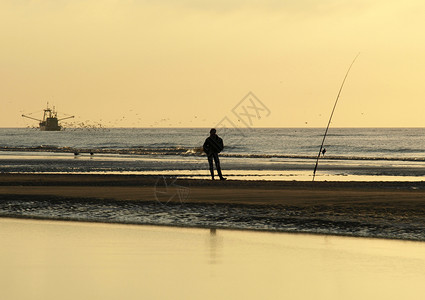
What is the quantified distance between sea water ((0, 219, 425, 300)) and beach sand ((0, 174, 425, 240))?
2561mm

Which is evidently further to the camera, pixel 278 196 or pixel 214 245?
pixel 278 196

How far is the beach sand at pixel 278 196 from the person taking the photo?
16.2 meters

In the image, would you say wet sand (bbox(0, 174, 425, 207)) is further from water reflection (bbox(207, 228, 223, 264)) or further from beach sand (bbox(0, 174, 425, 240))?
water reflection (bbox(207, 228, 223, 264))

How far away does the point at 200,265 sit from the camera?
404 inches

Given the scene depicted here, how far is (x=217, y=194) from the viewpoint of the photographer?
21.0 meters

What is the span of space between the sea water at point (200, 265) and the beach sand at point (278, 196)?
8.40 feet

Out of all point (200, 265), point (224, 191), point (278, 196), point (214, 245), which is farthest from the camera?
point (224, 191)

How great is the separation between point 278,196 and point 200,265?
399 inches

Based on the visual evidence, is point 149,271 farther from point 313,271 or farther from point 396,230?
point 396,230

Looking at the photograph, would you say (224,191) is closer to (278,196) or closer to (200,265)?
(278,196)

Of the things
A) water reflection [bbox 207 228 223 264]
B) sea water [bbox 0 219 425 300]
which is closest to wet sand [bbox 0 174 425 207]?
water reflection [bbox 207 228 223 264]

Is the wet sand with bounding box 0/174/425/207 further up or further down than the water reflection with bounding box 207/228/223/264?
further up

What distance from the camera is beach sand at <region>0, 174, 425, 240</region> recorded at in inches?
638

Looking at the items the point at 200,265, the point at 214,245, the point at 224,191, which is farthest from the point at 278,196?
the point at 200,265
